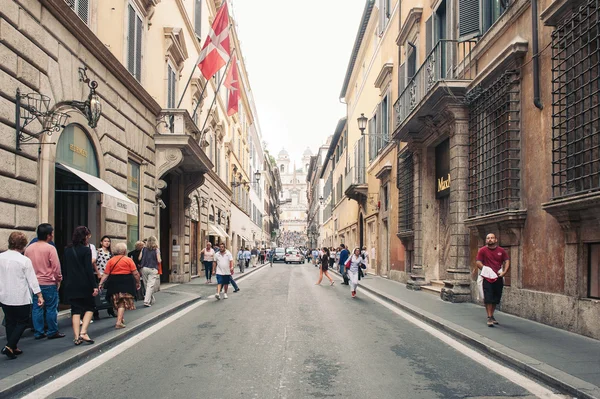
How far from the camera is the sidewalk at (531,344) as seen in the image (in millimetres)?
6242

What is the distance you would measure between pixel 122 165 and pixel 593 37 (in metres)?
11.1

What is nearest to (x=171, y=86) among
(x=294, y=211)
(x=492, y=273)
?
(x=492, y=273)

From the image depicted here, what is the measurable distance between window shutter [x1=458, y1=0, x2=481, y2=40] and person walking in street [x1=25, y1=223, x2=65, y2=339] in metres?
11.0

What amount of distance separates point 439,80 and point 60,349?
10.4 m

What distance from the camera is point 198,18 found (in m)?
25.5

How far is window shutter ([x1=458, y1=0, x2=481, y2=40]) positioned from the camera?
14352mm

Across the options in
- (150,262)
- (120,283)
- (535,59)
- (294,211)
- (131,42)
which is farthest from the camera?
(294,211)

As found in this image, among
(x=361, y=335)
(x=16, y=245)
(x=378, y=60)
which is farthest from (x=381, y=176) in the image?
(x=16, y=245)

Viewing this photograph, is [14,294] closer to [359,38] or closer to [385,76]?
[385,76]

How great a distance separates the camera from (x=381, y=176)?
26984mm

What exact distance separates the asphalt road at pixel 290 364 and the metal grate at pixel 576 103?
341cm

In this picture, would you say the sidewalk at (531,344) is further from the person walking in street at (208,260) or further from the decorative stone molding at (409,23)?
the person walking in street at (208,260)

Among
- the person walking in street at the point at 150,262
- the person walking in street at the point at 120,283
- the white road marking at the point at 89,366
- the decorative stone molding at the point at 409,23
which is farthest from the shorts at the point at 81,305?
the decorative stone molding at the point at 409,23

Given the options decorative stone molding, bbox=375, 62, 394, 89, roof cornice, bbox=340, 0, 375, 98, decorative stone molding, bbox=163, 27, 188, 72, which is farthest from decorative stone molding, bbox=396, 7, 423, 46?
roof cornice, bbox=340, 0, 375, 98
